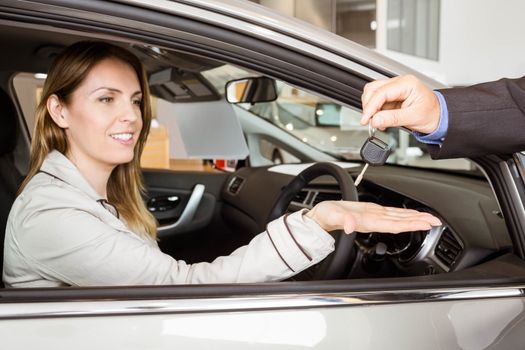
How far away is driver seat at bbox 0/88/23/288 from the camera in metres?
1.89

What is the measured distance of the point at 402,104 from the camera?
3.34ft

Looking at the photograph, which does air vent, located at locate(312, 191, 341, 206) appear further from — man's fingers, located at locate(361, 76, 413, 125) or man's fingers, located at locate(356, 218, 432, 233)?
man's fingers, located at locate(361, 76, 413, 125)

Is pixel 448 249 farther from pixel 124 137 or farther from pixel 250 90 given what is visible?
pixel 250 90

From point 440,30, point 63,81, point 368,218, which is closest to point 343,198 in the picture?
point 368,218

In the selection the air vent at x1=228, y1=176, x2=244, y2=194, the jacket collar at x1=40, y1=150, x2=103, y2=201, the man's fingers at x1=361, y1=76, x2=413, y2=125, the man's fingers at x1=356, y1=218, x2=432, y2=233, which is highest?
the man's fingers at x1=361, y1=76, x2=413, y2=125

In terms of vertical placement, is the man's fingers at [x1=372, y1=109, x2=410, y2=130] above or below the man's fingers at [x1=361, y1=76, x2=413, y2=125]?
below

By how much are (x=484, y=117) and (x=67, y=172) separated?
36.4 inches

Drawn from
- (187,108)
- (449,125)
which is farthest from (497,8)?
(449,125)

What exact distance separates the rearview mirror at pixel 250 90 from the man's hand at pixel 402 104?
67.8 inches

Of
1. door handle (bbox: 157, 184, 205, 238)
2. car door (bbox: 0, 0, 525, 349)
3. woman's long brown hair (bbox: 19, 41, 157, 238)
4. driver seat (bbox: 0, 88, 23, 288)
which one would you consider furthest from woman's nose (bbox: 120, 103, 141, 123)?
door handle (bbox: 157, 184, 205, 238)

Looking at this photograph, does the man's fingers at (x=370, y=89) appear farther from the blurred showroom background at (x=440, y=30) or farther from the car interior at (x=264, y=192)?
the blurred showroom background at (x=440, y=30)

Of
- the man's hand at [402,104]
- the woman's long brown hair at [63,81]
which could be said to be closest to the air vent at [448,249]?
the man's hand at [402,104]

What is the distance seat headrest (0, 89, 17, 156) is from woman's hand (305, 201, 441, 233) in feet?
4.10

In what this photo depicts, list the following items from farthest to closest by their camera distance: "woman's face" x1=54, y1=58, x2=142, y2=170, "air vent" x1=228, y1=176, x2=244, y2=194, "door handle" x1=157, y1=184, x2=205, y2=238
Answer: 1. "air vent" x1=228, y1=176, x2=244, y2=194
2. "door handle" x1=157, y1=184, x2=205, y2=238
3. "woman's face" x1=54, y1=58, x2=142, y2=170
